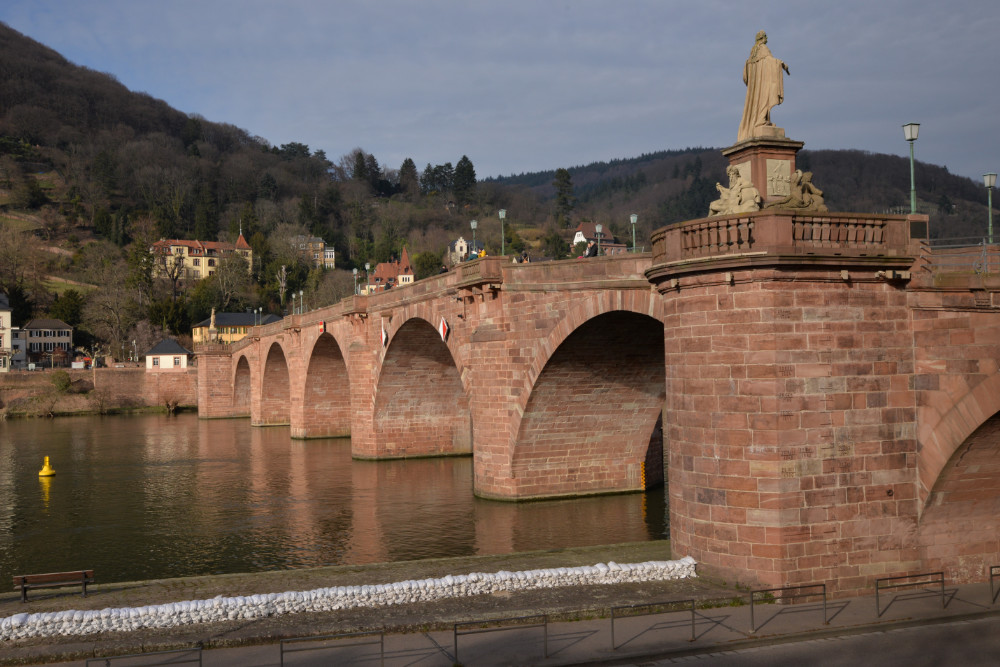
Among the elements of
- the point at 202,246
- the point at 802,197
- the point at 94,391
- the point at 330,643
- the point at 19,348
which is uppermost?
the point at 202,246

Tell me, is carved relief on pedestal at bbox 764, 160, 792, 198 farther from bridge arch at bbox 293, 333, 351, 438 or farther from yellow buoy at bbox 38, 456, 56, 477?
bridge arch at bbox 293, 333, 351, 438

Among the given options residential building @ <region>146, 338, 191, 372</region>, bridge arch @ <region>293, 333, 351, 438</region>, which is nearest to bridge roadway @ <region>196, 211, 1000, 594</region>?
bridge arch @ <region>293, 333, 351, 438</region>

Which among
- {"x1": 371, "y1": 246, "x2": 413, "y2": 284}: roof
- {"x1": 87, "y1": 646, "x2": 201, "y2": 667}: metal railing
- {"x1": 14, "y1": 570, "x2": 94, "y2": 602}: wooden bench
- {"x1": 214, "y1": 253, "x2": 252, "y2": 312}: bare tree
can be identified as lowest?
{"x1": 87, "y1": 646, "x2": 201, "y2": 667}: metal railing

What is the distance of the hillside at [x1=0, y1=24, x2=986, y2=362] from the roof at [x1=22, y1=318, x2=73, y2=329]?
7.92ft

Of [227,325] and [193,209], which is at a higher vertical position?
[193,209]

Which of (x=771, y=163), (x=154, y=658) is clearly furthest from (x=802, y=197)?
(x=154, y=658)

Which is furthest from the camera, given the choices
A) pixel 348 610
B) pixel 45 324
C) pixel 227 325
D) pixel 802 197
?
pixel 227 325

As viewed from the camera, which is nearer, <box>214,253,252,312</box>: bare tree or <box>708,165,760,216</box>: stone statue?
<box>708,165,760,216</box>: stone statue

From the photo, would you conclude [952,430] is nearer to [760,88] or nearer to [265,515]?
[760,88]

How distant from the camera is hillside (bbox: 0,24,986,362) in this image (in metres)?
109

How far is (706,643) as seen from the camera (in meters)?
12.9

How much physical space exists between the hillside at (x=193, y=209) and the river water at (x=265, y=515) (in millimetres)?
47171

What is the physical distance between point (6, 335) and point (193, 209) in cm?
6286

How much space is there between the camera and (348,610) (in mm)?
15125
